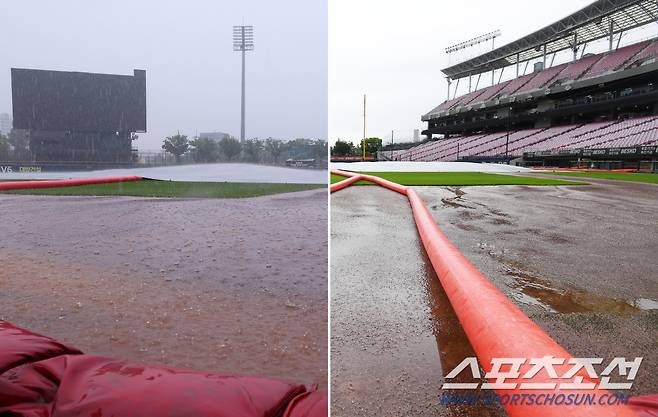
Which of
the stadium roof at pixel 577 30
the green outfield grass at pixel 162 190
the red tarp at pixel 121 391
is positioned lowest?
the red tarp at pixel 121 391

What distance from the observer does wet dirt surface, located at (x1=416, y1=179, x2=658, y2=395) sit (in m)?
0.97

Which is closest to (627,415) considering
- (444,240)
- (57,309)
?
(444,240)

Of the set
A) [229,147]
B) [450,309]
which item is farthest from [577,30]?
[450,309]

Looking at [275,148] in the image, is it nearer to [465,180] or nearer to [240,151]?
[240,151]

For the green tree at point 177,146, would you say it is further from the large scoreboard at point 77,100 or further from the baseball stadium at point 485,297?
the baseball stadium at point 485,297

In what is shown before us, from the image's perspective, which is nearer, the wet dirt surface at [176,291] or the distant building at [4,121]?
the wet dirt surface at [176,291]

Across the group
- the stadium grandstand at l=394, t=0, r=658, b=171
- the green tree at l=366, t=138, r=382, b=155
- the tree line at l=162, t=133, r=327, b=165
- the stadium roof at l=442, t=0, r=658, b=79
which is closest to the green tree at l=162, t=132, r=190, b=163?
the tree line at l=162, t=133, r=327, b=165

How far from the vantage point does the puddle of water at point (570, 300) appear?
45.7 inches

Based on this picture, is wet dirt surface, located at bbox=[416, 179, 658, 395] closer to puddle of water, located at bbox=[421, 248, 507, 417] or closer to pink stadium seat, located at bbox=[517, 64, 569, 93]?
puddle of water, located at bbox=[421, 248, 507, 417]

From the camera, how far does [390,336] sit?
0.98 metres

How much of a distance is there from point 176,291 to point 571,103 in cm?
2341

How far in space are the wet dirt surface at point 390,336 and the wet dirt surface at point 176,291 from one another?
12 centimetres

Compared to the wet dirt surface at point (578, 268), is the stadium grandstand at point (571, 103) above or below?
above

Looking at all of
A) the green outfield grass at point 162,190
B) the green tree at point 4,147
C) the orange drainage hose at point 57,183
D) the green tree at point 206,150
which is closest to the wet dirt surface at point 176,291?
the green outfield grass at point 162,190
